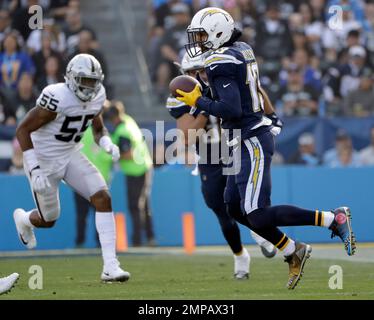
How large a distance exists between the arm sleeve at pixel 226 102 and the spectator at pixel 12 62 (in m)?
7.22

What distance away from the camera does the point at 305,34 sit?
53.1 feet

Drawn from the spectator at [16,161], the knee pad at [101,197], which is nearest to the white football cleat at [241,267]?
the knee pad at [101,197]

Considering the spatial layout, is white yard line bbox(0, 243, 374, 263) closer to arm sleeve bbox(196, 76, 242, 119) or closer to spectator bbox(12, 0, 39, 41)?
arm sleeve bbox(196, 76, 242, 119)

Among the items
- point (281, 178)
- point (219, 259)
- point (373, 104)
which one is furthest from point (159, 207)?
point (373, 104)

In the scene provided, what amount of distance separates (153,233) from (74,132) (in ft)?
14.6

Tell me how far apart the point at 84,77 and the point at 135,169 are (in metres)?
4.67

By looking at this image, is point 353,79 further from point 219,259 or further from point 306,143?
point 219,259

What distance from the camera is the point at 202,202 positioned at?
13180 millimetres

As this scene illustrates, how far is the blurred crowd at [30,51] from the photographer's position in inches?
548

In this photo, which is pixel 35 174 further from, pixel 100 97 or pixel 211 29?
pixel 211 29

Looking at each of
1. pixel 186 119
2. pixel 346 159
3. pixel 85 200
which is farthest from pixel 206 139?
pixel 346 159

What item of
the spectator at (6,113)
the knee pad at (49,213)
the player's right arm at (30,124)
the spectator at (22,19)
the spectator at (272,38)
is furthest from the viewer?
the spectator at (272,38)

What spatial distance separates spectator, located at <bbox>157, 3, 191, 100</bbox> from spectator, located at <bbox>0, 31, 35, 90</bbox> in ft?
6.40

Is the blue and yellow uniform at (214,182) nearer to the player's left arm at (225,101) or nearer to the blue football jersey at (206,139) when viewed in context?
the blue football jersey at (206,139)
